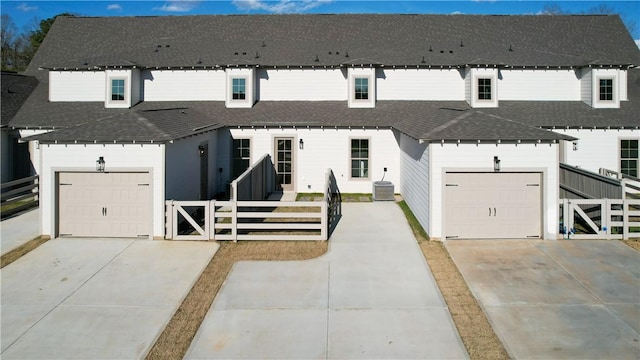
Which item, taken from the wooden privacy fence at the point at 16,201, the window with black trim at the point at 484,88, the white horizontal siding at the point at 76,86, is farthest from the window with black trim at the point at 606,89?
the wooden privacy fence at the point at 16,201

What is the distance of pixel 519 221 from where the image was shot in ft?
47.5

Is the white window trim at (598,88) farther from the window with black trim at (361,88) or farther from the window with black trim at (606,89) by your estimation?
the window with black trim at (361,88)

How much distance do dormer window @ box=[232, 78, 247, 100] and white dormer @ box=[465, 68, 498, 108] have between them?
1087 cm

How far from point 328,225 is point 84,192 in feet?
24.6

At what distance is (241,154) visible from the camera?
72.8 ft

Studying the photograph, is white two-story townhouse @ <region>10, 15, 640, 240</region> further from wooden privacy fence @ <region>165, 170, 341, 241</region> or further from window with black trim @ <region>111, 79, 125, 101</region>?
wooden privacy fence @ <region>165, 170, 341, 241</region>

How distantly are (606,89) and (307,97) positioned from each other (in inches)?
568

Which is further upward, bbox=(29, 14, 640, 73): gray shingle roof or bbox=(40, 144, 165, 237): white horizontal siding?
bbox=(29, 14, 640, 73): gray shingle roof

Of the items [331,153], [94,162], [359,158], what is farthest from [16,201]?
[359,158]

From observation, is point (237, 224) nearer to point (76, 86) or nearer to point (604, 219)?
point (604, 219)

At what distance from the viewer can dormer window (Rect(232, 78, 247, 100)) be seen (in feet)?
77.2

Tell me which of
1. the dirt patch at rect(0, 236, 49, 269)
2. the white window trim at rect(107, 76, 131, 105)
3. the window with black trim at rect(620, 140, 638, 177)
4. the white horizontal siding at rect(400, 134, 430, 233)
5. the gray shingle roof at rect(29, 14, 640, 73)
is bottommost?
the dirt patch at rect(0, 236, 49, 269)

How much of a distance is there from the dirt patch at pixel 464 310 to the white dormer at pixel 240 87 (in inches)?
523

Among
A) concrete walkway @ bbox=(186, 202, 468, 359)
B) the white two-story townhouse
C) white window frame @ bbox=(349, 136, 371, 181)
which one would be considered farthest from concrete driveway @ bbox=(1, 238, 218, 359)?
white window frame @ bbox=(349, 136, 371, 181)
